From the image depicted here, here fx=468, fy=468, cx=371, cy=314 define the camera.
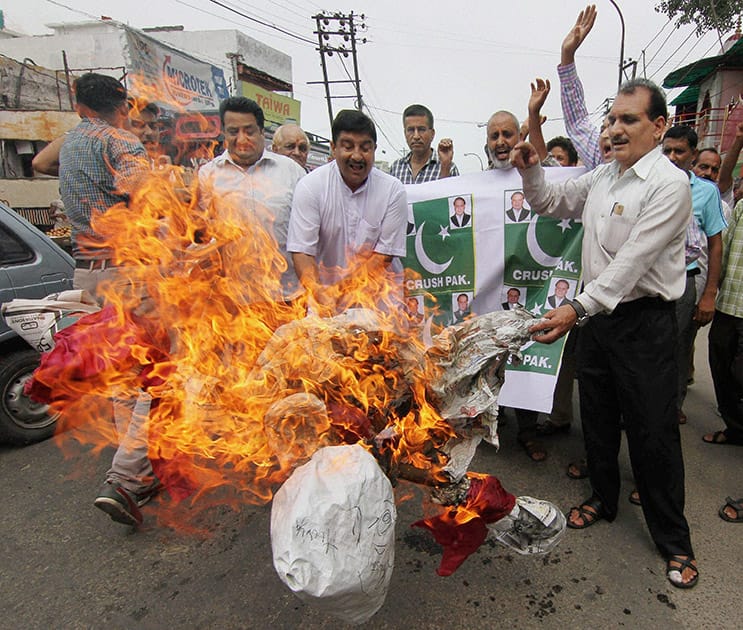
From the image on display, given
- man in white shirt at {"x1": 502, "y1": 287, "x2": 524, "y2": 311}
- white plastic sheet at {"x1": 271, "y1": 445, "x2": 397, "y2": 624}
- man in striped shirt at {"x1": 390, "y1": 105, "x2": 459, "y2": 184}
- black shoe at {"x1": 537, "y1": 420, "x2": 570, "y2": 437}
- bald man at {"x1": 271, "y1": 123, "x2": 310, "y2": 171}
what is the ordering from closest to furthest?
1. white plastic sheet at {"x1": 271, "y1": 445, "x2": 397, "y2": 624}
2. man in white shirt at {"x1": 502, "y1": 287, "x2": 524, "y2": 311}
3. black shoe at {"x1": 537, "y1": 420, "x2": 570, "y2": 437}
4. man in striped shirt at {"x1": 390, "y1": 105, "x2": 459, "y2": 184}
5. bald man at {"x1": 271, "y1": 123, "x2": 310, "y2": 171}

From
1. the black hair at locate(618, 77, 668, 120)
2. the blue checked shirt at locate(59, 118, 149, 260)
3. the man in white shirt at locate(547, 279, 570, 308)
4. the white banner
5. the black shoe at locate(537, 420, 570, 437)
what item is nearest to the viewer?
the black hair at locate(618, 77, 668, 120)

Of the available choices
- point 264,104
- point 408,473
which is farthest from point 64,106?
point 408,473

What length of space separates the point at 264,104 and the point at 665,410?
25.2 metres

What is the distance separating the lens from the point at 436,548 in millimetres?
2609

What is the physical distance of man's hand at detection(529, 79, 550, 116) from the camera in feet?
9.44

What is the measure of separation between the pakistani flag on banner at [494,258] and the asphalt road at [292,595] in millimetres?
855

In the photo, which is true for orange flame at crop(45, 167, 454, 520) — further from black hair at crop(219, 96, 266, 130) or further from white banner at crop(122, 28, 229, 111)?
white banner at crop(122, 28, 229, 111)

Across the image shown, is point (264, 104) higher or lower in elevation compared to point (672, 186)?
higher

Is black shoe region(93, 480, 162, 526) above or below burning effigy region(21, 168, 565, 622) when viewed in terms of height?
below

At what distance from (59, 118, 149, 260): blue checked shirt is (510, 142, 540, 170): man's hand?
2192 millimetres

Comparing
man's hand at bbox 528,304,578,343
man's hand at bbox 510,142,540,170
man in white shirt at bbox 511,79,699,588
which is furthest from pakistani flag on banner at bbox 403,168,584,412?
man's hand at bbox 528,304,578,343

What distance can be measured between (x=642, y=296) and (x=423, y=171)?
2734mm

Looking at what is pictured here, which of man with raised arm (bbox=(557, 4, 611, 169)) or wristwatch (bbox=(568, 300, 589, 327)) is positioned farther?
man with raised arm (bbox=(557, 4, 611, 169))

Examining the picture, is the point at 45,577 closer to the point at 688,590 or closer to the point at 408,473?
the point at 408,473
